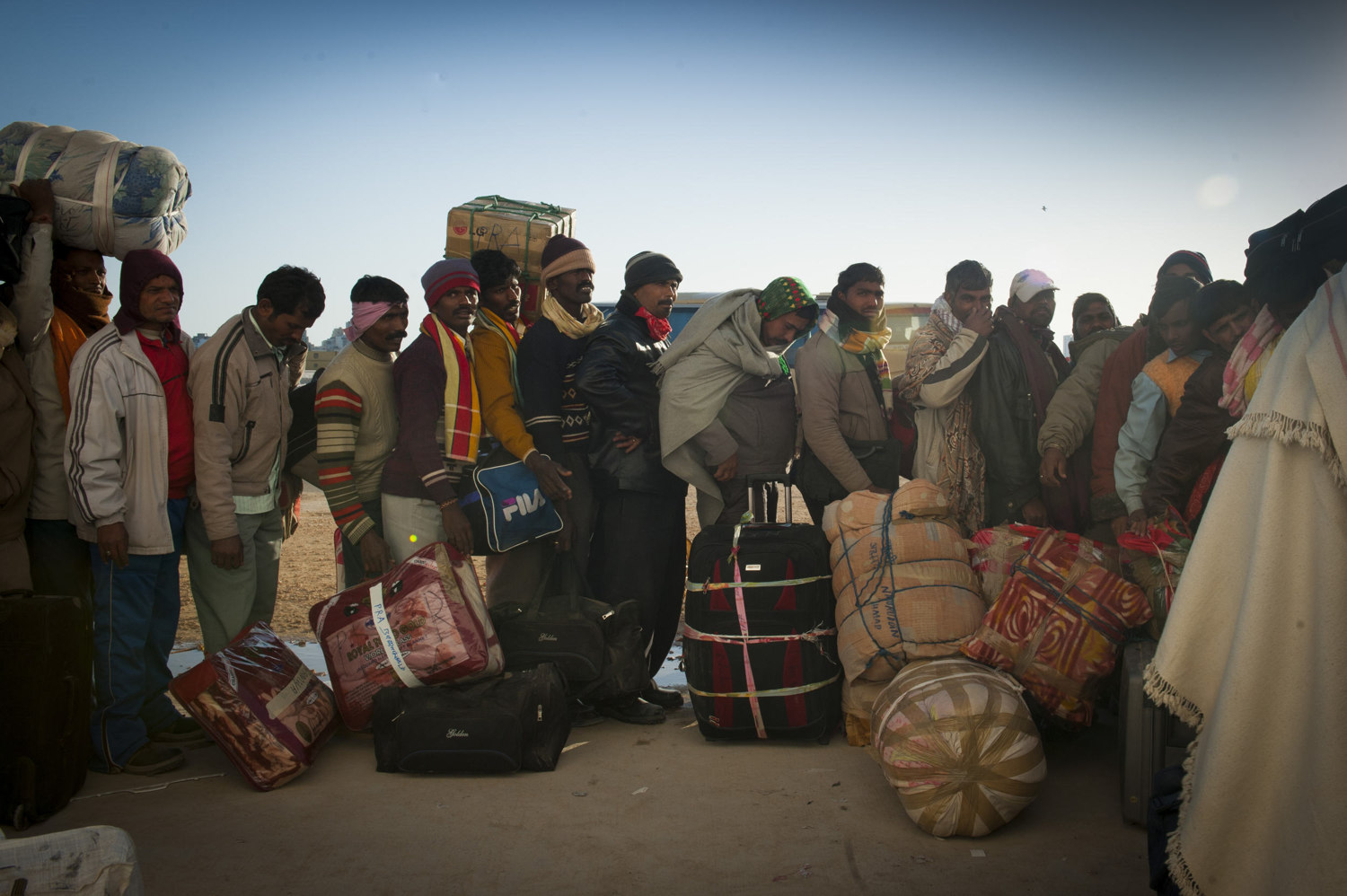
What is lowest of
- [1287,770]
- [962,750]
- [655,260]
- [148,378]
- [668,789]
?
[668,789]

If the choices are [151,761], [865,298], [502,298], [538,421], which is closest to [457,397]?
[538,421]

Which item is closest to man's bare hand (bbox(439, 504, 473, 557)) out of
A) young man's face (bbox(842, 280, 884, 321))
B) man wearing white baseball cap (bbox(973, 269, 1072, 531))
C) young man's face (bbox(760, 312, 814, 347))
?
young man's face (bbox(760, 312, 814, 347))

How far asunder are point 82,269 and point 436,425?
1.68 metres

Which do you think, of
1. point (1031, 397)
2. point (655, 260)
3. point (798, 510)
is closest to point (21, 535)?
point (655, 260)

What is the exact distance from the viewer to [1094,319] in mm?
5203

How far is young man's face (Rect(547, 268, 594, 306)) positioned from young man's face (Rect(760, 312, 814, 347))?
924mm

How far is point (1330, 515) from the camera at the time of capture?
1.82 m

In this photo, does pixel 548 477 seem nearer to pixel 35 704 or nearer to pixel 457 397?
pixel 457 397

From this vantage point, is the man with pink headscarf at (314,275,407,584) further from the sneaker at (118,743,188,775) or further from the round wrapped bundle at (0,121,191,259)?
the sneaker at (118,743,188,775)

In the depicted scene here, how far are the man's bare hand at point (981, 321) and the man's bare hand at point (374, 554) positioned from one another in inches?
119

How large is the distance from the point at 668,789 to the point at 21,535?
2.71 meters

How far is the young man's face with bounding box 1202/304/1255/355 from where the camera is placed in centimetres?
373

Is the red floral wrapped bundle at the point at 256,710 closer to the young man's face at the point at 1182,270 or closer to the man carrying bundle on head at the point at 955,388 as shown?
the man carrying bundle on head at the point at 955,388

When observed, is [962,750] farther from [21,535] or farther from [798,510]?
[798,510]
